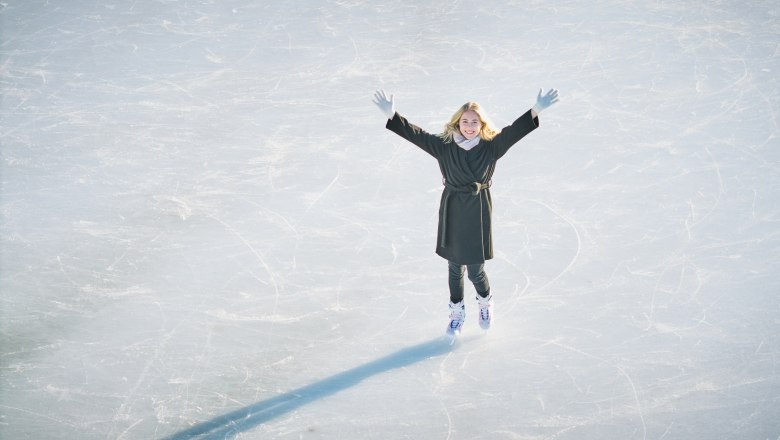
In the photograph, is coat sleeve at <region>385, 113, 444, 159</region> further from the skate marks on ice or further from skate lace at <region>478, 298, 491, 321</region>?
the skate marks on ice

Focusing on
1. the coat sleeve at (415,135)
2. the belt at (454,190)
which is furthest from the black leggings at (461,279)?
the coat sleeve at (415,135)

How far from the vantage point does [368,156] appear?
7.02m

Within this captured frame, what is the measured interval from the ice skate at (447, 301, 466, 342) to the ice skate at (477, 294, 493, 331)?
0.31 ft

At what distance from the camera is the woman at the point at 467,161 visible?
471cm

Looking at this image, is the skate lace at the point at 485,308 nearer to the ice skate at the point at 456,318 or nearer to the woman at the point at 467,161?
the ice skate at the point at 456,318

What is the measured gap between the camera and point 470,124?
4715mm

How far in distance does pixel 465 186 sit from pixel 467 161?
129 millimetres

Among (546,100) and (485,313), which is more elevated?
(546,100)

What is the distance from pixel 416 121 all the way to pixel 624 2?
338cm

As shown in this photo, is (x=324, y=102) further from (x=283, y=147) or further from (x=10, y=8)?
(x=10, y=8)

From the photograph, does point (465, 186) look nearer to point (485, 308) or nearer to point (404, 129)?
point (404, 129)

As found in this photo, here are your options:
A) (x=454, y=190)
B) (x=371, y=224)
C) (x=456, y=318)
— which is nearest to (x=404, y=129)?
(x=454, y=190)

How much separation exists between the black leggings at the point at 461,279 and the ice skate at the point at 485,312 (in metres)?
0.03

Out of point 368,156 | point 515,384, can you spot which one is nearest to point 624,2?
point 368,156
